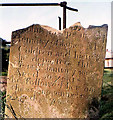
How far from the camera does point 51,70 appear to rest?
231cm

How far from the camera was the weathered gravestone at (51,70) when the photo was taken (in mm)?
2312

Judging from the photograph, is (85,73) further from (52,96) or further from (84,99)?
(52,96)

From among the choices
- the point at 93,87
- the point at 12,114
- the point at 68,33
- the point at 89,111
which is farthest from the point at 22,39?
the point at 89,111

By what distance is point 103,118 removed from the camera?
282 cm

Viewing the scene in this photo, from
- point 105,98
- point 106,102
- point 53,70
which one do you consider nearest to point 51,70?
point 53,70

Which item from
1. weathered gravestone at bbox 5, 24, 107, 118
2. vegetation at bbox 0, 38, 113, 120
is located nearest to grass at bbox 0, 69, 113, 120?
vegetation at bbox 0, 38, 113, 120

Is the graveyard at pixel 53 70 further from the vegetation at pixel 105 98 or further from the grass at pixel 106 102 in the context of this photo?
the grass at pixel 106 102

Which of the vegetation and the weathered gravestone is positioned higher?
the weathered gravestone

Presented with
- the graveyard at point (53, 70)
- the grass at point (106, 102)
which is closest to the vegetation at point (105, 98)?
the grass at point (106, 102)

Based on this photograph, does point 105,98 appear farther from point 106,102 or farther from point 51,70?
→ point 51,70

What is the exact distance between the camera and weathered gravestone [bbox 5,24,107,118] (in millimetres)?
2312

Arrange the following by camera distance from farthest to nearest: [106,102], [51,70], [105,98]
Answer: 1. [105,98]
2. [106,102]
3. [51,70]

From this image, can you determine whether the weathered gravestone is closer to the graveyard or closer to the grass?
the graveyard

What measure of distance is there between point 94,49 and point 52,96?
3.11 ft
